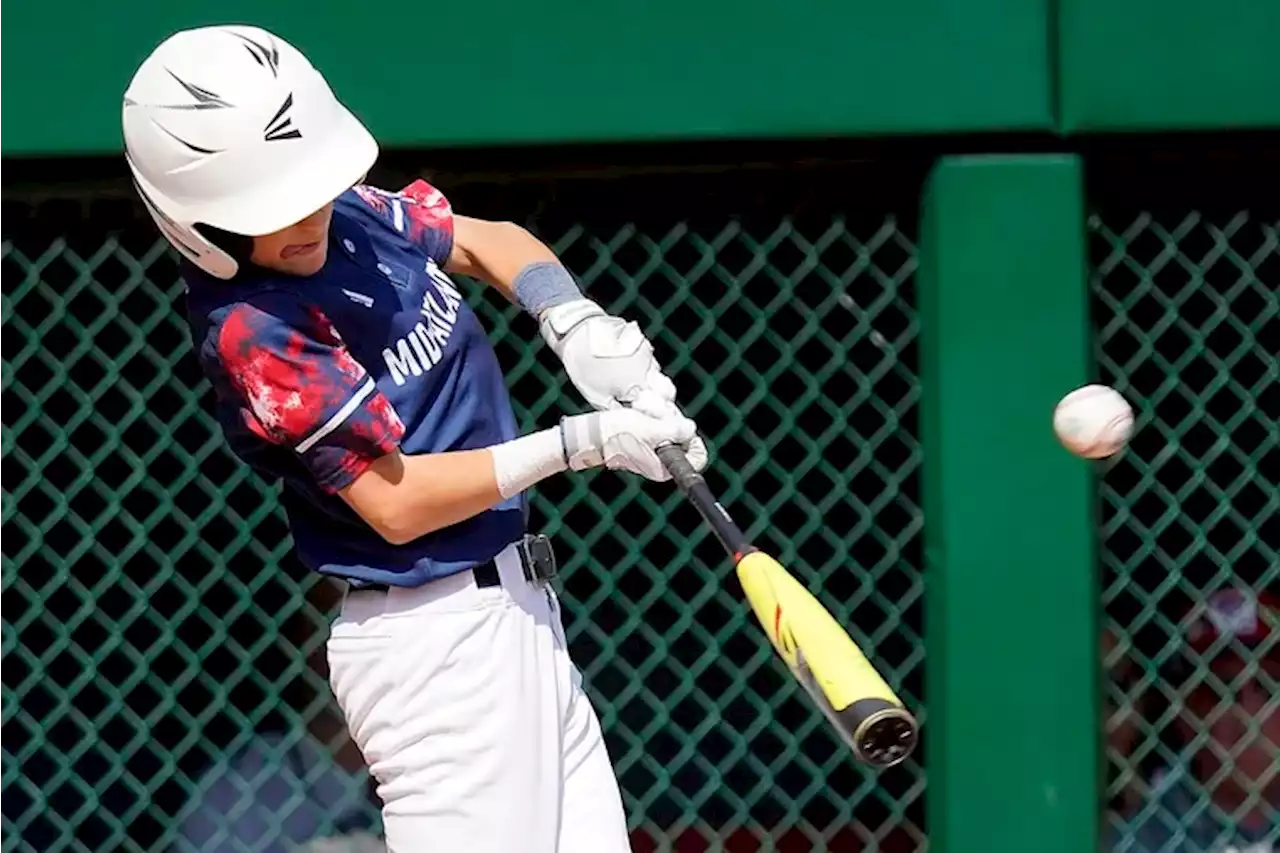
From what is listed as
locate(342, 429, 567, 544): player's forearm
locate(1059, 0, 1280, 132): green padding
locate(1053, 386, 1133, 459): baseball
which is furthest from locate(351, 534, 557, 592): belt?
locate(1059, 0, 1280, 132): green padding

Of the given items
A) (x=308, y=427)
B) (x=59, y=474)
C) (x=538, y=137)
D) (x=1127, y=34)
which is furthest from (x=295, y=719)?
(x=1127, y=34)

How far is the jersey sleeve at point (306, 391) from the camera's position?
8.13ft

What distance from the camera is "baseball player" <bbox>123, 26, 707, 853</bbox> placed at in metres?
2.48

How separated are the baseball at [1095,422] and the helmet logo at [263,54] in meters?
1.41

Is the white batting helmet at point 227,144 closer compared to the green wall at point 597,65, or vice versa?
the white batting helmet at point 227,144

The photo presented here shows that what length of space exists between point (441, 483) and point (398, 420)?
10 cm

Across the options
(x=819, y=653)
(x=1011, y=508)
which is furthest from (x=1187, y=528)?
(x=819, y=653)

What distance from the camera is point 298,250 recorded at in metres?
2.56

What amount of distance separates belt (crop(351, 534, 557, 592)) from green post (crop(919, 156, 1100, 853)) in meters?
1.07

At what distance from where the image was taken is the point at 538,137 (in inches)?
141

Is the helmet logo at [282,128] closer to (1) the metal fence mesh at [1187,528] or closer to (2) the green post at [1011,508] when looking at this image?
(2) the green post at [1011,508]

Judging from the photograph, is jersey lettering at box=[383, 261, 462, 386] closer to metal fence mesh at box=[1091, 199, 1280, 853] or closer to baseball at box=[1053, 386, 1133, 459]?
baseball at box=[1053, 386, 1133, 459]

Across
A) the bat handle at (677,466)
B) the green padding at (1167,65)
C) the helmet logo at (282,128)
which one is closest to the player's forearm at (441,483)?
the bat handle at (677,466)

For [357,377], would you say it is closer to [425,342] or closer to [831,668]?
[425,342]
